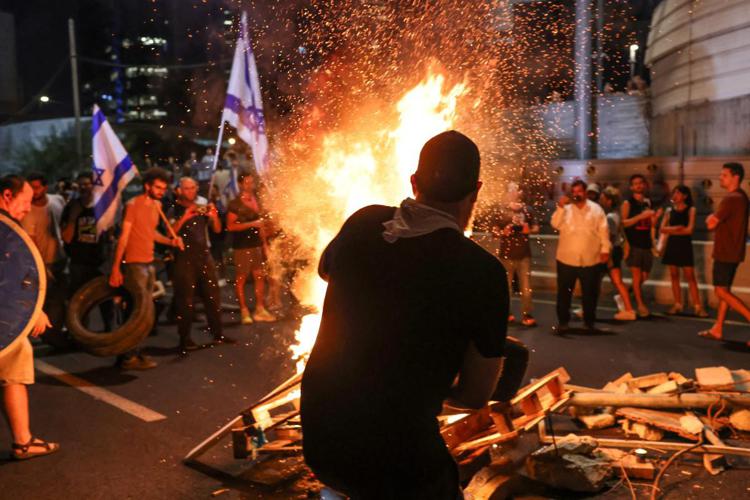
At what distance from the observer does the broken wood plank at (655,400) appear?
5.21 m

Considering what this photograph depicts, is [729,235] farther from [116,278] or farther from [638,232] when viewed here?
[116,278]

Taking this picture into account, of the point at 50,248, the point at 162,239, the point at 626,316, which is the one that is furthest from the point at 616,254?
the point at 50,248

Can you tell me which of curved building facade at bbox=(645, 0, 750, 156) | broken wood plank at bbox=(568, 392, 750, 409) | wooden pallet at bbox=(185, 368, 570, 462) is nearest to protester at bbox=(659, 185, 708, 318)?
broken wood plank at bbox=(568, 392, 750, 409)

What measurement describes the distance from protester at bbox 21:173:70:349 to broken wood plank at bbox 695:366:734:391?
684 cm

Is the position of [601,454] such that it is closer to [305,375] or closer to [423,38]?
[305,375]

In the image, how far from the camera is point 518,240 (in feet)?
30.4

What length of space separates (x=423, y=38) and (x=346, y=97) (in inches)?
41.3

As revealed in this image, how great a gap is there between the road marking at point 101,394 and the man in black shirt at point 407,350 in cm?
421

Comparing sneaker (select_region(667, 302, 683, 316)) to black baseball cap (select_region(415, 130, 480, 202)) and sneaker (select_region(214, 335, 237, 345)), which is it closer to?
sneaker (select_region(214, 335, 237, 345))

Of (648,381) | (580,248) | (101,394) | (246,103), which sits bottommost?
(101,394)

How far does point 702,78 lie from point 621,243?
10598 millimetres

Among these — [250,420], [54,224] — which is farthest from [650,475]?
[54,224]

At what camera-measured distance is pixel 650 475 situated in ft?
14.7

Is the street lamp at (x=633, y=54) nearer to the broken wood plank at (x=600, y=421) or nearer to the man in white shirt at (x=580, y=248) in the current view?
the man in white shirt at (x=580, y=248)
